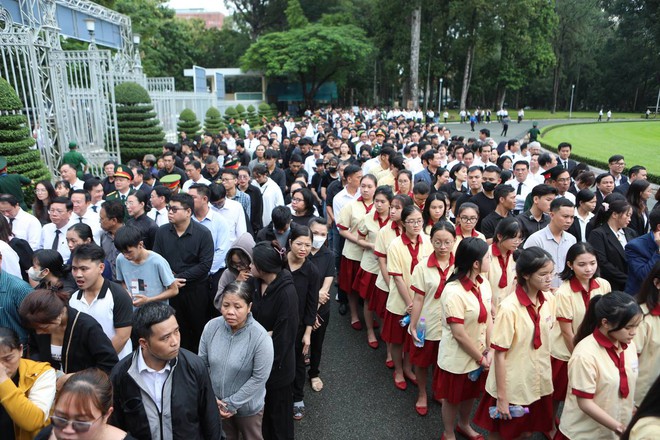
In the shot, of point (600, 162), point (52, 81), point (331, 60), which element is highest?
point (331, 60)

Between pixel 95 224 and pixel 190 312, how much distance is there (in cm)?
160

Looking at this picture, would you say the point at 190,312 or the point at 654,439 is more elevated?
the point at 654,439

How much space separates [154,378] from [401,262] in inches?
103

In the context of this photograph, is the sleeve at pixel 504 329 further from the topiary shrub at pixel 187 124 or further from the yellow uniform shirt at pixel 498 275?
the topiary shrub at pixel 187 124

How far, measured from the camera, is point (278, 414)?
342 centimetres

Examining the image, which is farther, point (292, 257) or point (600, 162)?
point (600, 162)

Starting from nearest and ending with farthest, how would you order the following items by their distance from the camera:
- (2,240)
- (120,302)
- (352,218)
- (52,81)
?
(120,302) < (2,240) < (352,218) < (52,81)

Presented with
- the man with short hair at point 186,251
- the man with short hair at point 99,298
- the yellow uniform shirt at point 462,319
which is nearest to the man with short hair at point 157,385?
the man with short hair at point 99,298

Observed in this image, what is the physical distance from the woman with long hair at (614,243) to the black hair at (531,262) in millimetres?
1873


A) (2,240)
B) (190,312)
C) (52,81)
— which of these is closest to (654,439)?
(190,312)

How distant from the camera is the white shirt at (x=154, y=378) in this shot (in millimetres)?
2467

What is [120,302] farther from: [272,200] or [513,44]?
[513,44]

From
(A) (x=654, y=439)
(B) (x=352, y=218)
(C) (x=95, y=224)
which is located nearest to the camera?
(A) (x=654, y=439)

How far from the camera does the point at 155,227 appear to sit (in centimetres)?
493
